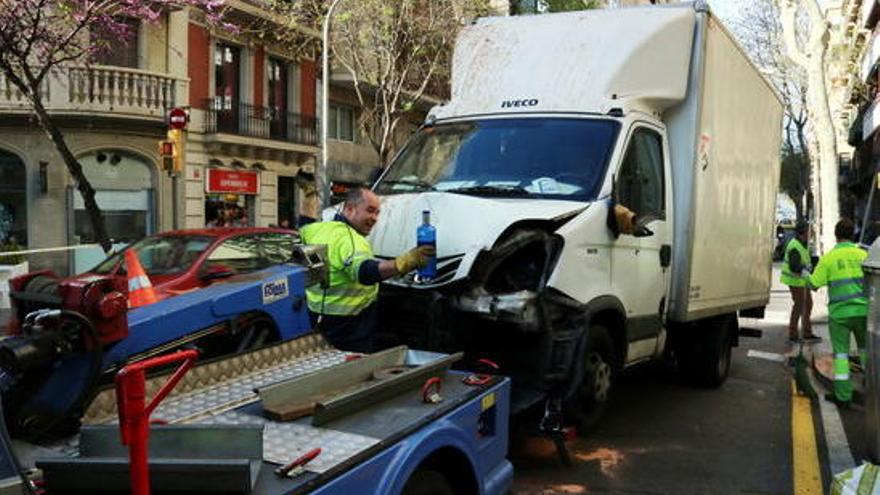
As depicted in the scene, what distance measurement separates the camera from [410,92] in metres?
23.9

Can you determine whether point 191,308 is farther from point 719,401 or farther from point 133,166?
point 133,166

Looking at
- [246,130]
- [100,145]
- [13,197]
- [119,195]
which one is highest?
[246,130]

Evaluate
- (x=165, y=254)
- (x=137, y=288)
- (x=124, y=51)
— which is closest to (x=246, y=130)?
(x=124, y=51)

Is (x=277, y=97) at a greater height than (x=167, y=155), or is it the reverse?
(x=277, y=97)

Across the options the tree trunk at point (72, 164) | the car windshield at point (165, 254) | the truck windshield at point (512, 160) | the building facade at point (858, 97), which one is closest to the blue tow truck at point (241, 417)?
the truck windshield at point (512, 160)

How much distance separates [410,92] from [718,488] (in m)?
19.6

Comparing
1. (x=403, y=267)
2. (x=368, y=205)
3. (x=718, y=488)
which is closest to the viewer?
(x=403, y=267)

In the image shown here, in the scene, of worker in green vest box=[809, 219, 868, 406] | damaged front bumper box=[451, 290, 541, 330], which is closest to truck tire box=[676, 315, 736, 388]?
worker in green vest box=[809, 219, 868, 406]

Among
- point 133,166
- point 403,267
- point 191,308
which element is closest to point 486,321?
point 403,267

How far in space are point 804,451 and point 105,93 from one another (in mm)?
18541

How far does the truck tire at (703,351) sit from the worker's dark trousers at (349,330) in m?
4.18

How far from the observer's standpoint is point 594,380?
18.0 feet

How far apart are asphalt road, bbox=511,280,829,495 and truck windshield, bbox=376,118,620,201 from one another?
1.82 meters

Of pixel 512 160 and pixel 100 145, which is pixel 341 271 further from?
pixel 100 145
